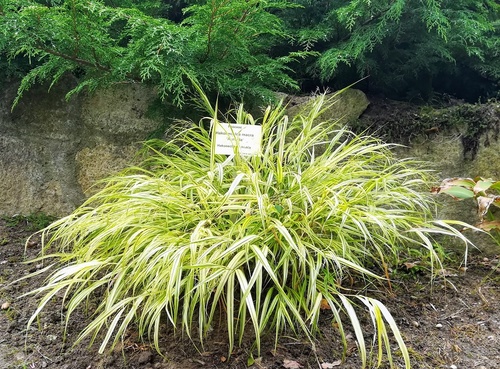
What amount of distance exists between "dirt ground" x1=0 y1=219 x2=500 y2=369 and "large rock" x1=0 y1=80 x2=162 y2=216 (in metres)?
0.79

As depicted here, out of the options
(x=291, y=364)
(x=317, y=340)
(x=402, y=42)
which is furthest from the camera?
(x=402, y=42)

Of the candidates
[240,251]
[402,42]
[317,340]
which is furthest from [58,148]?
[402,42]

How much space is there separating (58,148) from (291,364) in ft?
6.41

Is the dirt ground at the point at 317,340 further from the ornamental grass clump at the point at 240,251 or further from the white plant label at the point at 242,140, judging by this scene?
the white plant label at the point at 242,140

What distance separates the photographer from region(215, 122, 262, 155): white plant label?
2018mm

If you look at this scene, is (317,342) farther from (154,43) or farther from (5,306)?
(154,43)

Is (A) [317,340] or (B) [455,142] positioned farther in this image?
(B) [455,142]

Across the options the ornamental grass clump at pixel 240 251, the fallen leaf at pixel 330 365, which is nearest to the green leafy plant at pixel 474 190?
the ornamental grass clump at pixel 240 251

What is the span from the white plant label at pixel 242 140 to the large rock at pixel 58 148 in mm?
798

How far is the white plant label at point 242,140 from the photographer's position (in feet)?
6.62

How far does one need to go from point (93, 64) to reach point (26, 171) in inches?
34.1

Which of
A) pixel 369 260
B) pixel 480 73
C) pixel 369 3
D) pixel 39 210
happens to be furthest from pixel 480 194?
pixel 39 210

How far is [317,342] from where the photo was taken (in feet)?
4.92

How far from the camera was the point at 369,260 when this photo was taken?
1947 mm
